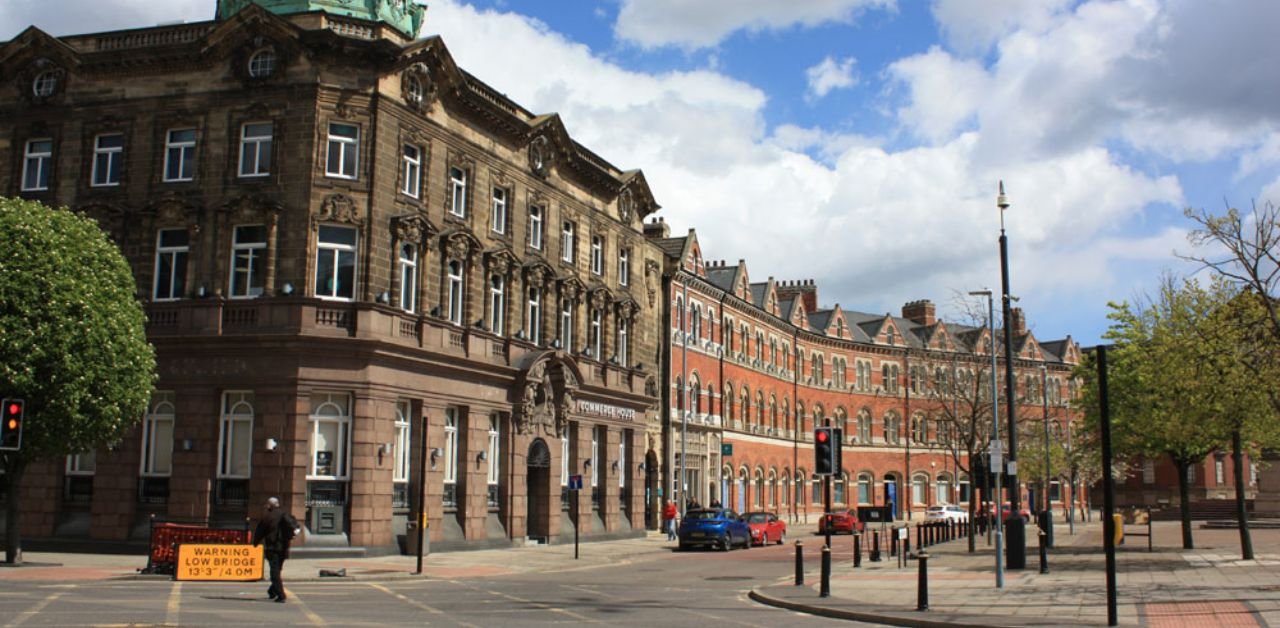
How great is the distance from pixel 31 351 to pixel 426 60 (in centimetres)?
1397

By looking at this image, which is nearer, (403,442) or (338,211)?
(338,211)

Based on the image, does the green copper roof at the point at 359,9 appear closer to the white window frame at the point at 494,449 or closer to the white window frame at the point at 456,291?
the white window frame at the point at 456,291

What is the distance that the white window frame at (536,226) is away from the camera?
40625mm

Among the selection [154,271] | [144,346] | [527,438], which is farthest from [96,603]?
[527,438]

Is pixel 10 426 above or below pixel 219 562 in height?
above

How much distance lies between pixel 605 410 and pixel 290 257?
17085 mm

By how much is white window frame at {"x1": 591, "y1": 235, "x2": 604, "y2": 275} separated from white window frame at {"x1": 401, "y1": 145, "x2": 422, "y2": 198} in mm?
12187

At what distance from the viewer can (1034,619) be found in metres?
17.4

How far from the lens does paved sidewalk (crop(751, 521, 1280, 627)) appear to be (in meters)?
18.0

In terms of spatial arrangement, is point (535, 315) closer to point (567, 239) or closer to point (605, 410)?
point (567, 239)

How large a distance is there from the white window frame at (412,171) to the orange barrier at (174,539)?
12.7m

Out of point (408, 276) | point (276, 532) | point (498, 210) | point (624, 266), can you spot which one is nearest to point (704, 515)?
point (624, 266)

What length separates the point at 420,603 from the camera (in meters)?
19.6

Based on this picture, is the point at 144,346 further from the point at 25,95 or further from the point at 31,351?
the point at 25,95
